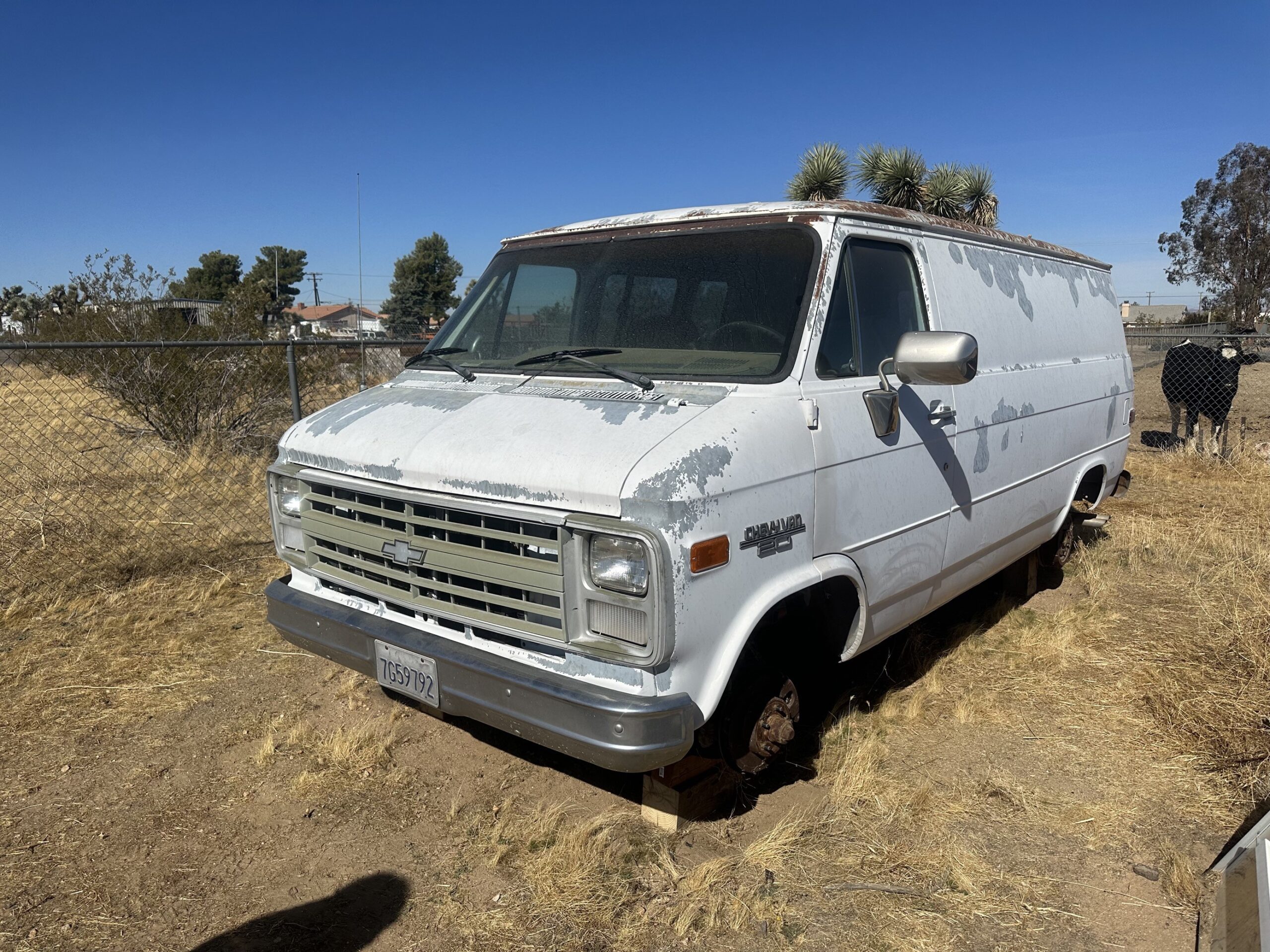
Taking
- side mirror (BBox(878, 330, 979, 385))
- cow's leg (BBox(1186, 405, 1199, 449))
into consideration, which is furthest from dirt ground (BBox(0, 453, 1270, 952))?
cow's leg (BBox(1186, 405, 1199, 449))

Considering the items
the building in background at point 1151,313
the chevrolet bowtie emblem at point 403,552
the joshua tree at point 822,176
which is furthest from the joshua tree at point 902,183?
the building in background at point 1151,313

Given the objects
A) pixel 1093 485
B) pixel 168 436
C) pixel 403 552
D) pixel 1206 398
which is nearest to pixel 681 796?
pixel 403 552

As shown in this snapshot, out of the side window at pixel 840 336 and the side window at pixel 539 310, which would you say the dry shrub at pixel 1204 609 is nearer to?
the side window at pixel 840 336

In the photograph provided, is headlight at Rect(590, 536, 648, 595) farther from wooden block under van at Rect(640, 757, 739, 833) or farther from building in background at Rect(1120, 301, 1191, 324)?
building in background at Rect(1120, 301, 1191, 324)

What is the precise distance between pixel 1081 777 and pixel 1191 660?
4.69 feet

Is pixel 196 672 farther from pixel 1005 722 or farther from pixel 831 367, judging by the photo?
pixel 1005 722

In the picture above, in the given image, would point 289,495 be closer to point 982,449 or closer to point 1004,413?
point 982,449

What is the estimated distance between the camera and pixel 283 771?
3.79 metres

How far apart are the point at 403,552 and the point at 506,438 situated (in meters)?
0.57

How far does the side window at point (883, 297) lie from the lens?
3.60 meters

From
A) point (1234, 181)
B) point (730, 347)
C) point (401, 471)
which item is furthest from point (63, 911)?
point (1234, 181)

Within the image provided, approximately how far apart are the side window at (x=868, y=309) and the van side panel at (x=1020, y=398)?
236 millimetres

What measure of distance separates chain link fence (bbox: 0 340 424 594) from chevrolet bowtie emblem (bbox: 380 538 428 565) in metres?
3.28

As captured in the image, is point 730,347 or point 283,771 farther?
point 283,771
